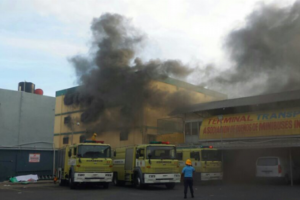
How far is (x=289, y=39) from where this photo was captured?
62.8 feet

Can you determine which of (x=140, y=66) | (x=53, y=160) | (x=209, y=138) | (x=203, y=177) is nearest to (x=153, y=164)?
(x=203, y=177)

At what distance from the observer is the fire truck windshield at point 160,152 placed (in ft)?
55.0

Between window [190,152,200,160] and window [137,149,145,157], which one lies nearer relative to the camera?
window [137,149,145,157]

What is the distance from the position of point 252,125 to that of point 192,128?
703cm

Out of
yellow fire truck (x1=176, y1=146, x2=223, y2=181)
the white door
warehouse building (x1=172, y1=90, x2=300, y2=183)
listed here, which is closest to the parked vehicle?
the white door

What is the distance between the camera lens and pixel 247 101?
79.0 feet

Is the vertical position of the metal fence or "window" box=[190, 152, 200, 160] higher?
"window" box=[190, 152, 200, 160]

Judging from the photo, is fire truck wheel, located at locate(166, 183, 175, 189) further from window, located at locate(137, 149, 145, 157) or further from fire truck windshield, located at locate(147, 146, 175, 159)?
window, located at locate(137, 149, 145, 157)

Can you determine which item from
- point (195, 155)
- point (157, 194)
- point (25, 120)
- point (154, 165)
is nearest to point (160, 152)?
point (154, 165)

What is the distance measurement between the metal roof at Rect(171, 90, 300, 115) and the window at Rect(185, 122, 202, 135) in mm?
1499

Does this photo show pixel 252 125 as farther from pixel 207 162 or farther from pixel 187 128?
pixel 187 128

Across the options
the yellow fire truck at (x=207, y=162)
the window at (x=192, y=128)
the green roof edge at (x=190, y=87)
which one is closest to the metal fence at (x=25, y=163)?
the yellow fire truck at (x=207, y=162)

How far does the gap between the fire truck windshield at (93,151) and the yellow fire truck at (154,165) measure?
168cm

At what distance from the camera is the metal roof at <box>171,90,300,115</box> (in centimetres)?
2155
